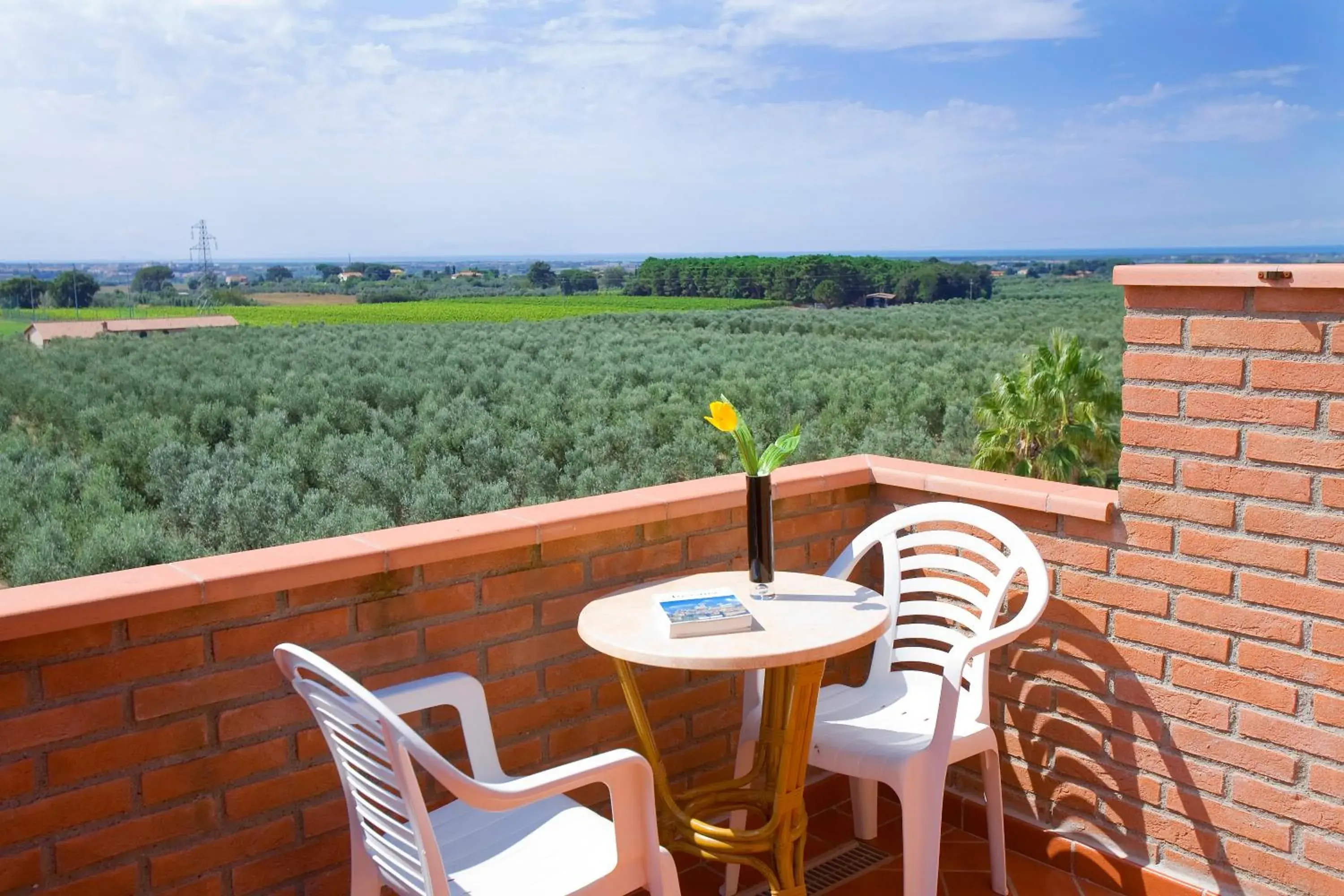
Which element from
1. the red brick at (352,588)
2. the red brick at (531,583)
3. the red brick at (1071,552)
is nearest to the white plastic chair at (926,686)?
the red brick at (1071,552)

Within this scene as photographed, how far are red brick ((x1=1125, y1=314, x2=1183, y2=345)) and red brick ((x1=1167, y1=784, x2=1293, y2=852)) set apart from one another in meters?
1.14

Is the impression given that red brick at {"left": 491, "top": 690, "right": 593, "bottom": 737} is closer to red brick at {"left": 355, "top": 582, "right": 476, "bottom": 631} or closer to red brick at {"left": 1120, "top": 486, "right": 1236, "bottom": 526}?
red brick at {"left": 355, "top": 582, "right": 476, "bottom": 631}

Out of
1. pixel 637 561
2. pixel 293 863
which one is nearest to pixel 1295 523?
pixel 637 561

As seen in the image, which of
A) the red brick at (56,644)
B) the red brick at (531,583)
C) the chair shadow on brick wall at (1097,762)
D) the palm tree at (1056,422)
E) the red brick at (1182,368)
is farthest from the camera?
the palm tree at (1056,422)

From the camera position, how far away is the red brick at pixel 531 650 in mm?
2584

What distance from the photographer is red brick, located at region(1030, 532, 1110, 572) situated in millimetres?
2801

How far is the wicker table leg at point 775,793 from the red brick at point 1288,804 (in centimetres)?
108

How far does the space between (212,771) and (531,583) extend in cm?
82

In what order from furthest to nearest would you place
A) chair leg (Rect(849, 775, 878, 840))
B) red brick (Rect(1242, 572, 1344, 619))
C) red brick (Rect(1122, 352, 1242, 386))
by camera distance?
chair leg (Rect(849, 775, 878, 840))
red brick (Rect(1122, 352, 1242, 386))
red brick (Rect(1242, 572, 1344, 619))

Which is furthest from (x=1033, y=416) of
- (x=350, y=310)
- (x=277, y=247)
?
(x=277, y=247)

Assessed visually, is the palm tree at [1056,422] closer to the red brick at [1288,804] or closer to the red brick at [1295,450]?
the red brick at [1288,804]

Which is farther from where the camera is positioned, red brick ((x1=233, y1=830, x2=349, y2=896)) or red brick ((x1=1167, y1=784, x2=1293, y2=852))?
red brick ((x1=1167, y1=784, x2=1293, y2=852))

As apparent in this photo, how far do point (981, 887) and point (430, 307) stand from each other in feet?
111

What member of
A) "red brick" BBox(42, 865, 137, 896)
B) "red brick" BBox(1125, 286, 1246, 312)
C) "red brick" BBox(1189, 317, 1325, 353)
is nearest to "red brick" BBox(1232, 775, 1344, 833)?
"red brick" BBox(1189, 317, 1325, 353)
